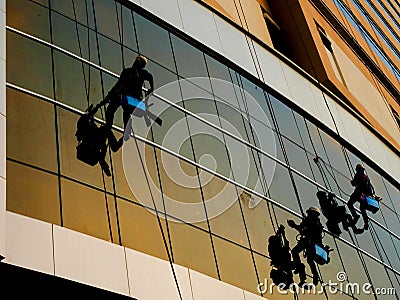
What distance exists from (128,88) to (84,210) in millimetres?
2775

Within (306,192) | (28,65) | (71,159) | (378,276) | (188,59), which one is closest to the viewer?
(71,159)

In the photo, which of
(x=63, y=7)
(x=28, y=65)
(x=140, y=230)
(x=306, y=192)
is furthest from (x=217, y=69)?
(x=140, y=230)

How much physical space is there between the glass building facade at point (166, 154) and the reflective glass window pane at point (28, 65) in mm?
19

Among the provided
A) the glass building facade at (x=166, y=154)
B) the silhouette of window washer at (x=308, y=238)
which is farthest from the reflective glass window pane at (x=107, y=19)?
the silhouette of window washer at (x=308, y=238)

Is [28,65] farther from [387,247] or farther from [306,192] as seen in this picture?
[387,247]

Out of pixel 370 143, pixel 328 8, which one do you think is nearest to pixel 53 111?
pixel 370 143

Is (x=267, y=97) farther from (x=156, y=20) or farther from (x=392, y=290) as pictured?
(x=392, y=290)

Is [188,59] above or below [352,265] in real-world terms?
above

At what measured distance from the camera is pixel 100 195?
34.4 feet

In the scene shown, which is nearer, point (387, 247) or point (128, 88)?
point (128, 88)

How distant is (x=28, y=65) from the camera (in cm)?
1088

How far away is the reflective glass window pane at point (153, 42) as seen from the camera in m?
13.6

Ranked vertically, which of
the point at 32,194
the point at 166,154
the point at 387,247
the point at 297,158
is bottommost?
the point at 32,194

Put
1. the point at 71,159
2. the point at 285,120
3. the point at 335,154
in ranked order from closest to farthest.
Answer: the point at 71,159 < the point at 285,120 < the point at 335,154
